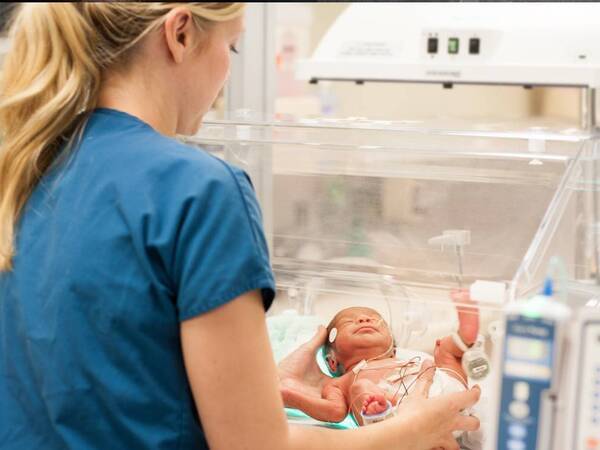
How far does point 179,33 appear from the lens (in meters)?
0.91

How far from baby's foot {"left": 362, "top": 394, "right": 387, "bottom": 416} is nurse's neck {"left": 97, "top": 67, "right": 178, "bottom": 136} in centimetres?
51

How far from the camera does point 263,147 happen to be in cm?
172

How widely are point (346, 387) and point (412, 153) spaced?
46 centimetres

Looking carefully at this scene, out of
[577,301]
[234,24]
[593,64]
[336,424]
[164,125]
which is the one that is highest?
[593,64]

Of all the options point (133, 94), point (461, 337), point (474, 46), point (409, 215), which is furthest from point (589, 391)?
point (474, 46)

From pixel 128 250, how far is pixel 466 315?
1.67ft

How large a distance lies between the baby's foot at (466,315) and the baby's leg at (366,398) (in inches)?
5.7

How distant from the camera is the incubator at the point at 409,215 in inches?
50.6

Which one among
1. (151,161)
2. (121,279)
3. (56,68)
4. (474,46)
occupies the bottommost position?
(121,279)

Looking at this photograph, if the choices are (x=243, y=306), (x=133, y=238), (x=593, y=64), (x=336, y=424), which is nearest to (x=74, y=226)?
(x=133, y=238)

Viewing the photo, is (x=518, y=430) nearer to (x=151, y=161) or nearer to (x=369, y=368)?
(x=151, y=161)

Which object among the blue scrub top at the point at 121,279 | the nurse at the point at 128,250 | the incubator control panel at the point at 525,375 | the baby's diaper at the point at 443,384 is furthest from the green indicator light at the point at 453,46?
the incubator control panel at the point at 525,375

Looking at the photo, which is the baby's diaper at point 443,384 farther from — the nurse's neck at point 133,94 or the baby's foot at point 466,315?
the nurse's neck at point 133,94

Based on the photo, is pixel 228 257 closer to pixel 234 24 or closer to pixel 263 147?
pixel 234 24
